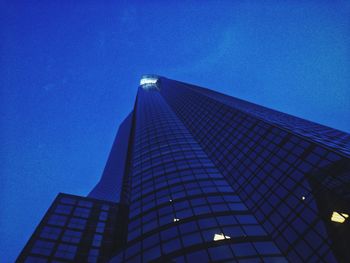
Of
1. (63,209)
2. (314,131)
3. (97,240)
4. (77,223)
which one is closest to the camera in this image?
(97,240)

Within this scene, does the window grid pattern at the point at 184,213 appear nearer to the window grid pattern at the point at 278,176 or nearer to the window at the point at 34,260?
the window grid pattern at the point at 278,176

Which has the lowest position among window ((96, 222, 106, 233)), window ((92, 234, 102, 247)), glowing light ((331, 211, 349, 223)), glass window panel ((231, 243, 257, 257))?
glass window panel ((231, 243, 257, 257))

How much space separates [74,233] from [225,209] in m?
21.4

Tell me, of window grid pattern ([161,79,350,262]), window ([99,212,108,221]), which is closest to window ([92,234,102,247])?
window ([99,212,108,221])

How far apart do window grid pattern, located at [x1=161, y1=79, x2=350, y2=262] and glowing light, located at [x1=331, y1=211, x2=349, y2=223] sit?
4.82 ft

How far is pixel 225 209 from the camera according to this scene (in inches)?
1319

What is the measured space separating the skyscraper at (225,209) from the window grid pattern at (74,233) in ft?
0.43

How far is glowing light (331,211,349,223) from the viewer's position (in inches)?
959

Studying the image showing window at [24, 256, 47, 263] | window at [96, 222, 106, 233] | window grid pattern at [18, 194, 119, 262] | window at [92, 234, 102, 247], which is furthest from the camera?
window at [96, 222, 106, 233]

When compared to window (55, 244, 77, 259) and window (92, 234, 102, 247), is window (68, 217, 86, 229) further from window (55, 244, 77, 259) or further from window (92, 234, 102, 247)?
window (55, 244, 77, 259)

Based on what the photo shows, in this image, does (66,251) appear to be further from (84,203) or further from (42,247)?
(84,203)

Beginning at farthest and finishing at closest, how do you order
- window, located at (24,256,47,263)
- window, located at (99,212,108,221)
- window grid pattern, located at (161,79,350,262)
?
window, located at (99,212,108,221)
window, located at (24,256,47,263)
window grid pattern, located at (161,79,350,262)

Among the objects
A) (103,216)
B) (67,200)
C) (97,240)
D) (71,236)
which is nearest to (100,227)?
(103,216)

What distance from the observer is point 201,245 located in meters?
26.7
